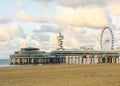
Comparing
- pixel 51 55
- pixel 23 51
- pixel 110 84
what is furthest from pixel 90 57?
pixel 110 84

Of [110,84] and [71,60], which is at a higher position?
[110,84]

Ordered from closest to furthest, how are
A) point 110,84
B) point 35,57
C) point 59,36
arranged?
point 110,84
point 35,57
point 59,36

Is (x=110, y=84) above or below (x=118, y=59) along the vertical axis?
above

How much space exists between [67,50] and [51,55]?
722 centimetres

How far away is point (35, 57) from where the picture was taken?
474 ft

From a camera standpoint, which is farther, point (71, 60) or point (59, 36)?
point (59, 36)

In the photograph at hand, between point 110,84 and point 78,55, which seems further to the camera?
point 78,55

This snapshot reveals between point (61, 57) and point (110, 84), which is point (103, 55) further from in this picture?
point (110, 84)

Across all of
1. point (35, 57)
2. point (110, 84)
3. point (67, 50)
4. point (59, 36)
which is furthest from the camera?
point (59, 36)

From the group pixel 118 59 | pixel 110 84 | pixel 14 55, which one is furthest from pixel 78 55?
pixel 110 84

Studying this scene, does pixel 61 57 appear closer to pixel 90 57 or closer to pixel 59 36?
pixel 90 57

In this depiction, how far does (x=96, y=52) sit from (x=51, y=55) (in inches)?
729

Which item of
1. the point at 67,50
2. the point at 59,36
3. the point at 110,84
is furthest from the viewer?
the point at 59,36

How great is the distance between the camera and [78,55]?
151 metres
